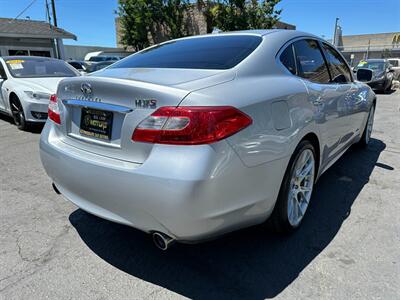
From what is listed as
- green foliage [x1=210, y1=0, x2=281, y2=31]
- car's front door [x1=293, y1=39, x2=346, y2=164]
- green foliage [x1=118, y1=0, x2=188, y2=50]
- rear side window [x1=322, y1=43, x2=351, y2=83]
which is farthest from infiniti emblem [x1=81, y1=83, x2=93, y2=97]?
green foliage [x1=118, y1=0, x2=188, y2=50]

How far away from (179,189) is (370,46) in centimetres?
5778

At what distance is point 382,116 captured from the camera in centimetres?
841

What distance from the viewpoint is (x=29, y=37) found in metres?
23.4

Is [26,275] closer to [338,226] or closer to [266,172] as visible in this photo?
[266,172]

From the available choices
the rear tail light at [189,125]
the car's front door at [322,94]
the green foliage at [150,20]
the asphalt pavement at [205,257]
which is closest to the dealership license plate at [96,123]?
the rear tail light at [189,125]

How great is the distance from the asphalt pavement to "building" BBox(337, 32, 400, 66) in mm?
42792

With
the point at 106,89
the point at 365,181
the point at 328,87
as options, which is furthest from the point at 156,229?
the point at 365,181

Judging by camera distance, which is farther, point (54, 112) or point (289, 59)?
point (289, 59)

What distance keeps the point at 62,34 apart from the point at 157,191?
26.7 meters

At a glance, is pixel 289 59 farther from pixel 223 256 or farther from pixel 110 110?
pixel 223 256

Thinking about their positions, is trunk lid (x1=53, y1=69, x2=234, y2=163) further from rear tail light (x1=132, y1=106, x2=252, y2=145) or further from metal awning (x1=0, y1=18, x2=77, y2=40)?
metal awning (x1=0, y1=18, x2=77, y2=40)

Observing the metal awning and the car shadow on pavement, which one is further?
the metal awning

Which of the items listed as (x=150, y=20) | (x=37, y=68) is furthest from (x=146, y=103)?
(x=150, y=20)

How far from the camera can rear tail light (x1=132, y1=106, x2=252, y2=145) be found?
5.80ft
